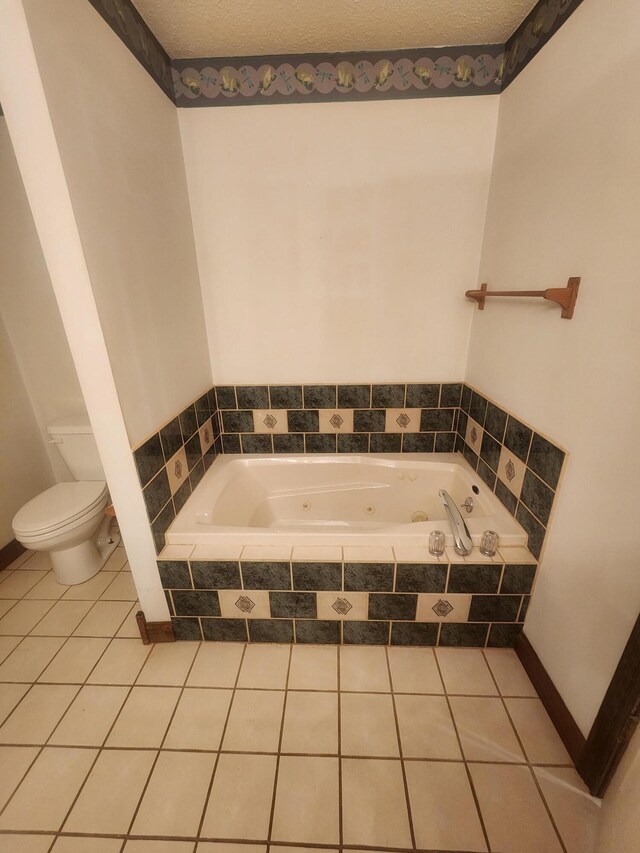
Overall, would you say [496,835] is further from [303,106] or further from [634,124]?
[303,106]

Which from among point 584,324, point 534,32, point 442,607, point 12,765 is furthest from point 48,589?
point 534,32

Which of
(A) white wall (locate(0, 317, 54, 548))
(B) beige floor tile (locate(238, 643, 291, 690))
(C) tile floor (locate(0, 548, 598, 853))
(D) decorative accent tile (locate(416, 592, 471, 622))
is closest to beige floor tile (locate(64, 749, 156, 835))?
(C) tile floor (locate(0, 548, 598, 853))

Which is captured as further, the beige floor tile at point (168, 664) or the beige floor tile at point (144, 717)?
the beige floor tile at point (168, 664)

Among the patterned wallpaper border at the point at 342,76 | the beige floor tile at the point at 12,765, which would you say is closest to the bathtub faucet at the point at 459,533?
the beige floor tile at the point at 12,765

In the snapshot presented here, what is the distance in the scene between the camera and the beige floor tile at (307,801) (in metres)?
0.88

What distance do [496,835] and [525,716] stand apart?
0.34 m

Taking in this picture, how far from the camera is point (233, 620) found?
4.39ft

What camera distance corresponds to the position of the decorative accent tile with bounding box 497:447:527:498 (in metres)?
1.29

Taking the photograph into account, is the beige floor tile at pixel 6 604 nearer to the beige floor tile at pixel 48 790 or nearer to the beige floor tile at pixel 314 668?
the beige floor tile at pixel 48 790

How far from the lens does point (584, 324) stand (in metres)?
0.97

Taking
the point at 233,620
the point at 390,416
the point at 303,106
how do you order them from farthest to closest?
the point at 390,416 → the point at 303,106 → the point at 233,620

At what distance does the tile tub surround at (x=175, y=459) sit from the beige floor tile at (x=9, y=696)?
0.68m

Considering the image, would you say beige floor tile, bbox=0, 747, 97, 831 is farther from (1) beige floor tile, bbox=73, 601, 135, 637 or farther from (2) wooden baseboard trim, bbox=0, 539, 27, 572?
(2) wooden baseboard trim, bbox=0, 539, 27, 572

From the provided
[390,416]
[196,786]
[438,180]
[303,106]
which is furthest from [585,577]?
[303,106]
